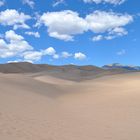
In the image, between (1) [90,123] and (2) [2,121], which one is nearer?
(2) [2,121]

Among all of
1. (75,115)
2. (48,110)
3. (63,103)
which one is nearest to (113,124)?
(75,115)

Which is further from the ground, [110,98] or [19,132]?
[110,98]

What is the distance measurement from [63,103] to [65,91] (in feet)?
12.3

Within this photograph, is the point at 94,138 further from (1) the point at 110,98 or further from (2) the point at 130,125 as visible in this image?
(1) the point at 110,98

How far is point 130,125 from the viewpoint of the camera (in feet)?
27.5

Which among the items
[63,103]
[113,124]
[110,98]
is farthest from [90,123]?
[110,98]

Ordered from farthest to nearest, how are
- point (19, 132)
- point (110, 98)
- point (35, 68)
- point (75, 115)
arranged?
1. point (35, 68)
2. point (110, 98)
3. point (75, 115)
4. point (19, 132)

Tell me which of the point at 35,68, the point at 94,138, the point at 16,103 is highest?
the point at 35,68

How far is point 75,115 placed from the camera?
30.8 feet

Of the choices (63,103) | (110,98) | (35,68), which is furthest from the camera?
(35,68)

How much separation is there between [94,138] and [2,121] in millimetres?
2122

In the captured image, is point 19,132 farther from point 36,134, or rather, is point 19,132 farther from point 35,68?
point 35,68

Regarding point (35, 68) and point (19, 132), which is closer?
point (19, 132)

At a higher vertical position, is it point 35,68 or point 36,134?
point 35,68
